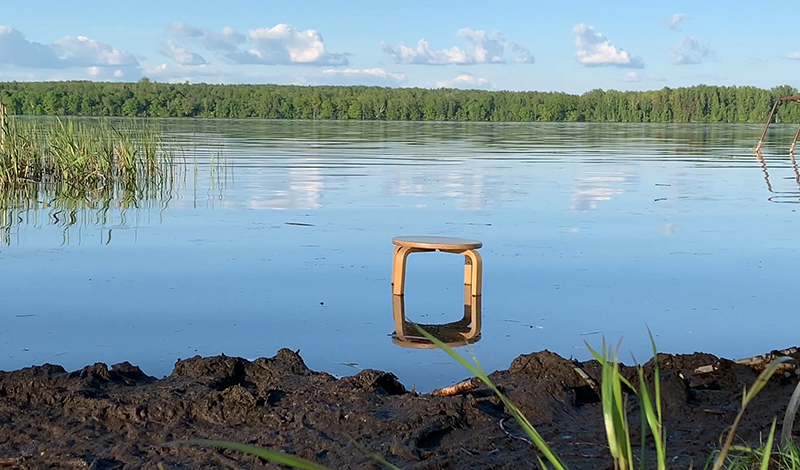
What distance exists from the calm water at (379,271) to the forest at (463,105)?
61.9 metres

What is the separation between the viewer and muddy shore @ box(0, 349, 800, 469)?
12.3 feet

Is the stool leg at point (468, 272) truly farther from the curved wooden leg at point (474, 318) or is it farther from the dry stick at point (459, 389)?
the dry stick at point (459, 389)

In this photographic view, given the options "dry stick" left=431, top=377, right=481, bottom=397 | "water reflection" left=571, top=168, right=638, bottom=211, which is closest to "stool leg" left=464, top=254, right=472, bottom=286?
"dry stick" left=431, top=377, right=481, bottom=397

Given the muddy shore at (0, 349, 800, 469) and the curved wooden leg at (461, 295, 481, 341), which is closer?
the muddy shore at (0, 349, 800, 469)

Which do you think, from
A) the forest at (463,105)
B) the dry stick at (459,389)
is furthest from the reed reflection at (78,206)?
the forest at (463,105)

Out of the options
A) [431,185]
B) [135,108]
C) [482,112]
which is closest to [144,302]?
[431,185]

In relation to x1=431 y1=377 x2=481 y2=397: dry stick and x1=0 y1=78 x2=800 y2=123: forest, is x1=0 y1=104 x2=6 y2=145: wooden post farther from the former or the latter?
x1=0 y1=78 x2=800 y2=123: forest

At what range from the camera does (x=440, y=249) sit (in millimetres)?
6711

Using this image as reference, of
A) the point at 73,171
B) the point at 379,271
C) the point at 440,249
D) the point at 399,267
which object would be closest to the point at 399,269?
the point at 399,267

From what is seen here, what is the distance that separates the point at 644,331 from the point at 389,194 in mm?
8630

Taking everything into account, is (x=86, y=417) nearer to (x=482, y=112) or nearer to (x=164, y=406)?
(x=164, y=406)

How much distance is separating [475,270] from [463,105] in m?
76.4

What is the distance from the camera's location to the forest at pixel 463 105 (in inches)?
3034

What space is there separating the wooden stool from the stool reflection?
15cm
